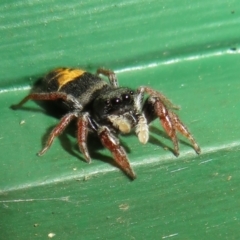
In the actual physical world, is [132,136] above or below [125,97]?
below

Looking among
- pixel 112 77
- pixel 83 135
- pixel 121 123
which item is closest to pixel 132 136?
pixel 121 123

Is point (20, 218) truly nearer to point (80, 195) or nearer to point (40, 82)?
point (80, 195)

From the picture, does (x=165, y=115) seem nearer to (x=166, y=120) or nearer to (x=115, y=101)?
(x=166, y=120)

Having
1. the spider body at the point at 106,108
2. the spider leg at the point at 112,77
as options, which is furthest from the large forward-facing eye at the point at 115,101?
the spider leg at the point at 112,77

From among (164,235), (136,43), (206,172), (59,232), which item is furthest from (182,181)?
(136,43)

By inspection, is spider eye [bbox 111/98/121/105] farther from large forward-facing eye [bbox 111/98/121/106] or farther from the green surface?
the green surface

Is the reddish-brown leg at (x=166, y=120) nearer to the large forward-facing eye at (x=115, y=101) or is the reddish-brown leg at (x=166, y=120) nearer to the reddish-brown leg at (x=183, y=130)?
the reddish-brown leg at (x=183, y=130)
